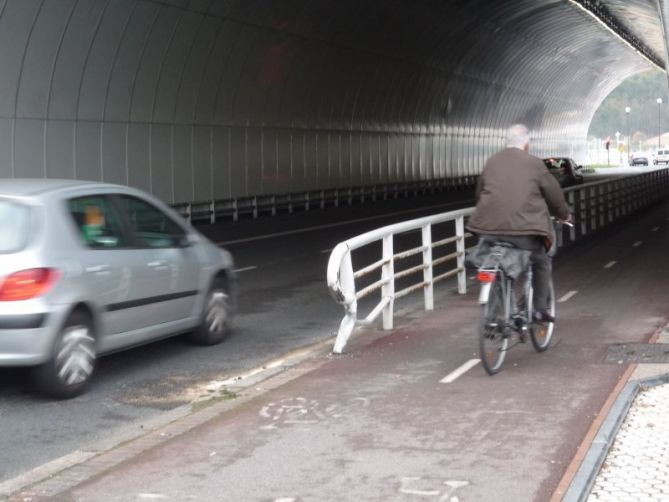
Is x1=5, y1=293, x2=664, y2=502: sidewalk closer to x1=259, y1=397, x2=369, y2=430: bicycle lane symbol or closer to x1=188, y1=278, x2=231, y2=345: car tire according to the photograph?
x1=259, y1=397, x2=369, y2=430: bicycle lane symbol

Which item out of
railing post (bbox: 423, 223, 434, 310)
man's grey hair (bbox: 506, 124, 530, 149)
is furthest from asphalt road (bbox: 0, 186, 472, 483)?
man's grey hair (bbox: 506, 124, 530, 149)

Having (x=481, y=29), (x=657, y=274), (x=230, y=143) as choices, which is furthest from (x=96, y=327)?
(x=481, y=29)

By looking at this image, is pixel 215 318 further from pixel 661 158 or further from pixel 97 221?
pixel 661 158

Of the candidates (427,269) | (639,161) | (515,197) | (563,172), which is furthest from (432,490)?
(639,161)

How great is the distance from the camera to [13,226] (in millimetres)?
8391

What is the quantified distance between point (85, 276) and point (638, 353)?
4.25 m

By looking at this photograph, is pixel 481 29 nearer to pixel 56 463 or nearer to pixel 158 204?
pixel 158 204

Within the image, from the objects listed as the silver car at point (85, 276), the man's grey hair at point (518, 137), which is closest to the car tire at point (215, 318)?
the silver car at point (85, 276)

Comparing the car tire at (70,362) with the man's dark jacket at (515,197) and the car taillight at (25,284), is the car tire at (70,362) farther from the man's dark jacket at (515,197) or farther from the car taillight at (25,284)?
the man's dark jacket at (515,197)

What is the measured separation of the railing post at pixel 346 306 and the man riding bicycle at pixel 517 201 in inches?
54.2

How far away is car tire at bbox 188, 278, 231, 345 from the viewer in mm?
10336

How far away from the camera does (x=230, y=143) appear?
109 ft

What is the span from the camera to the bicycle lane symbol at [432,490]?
5562mm

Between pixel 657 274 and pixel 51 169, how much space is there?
13.2 metres
